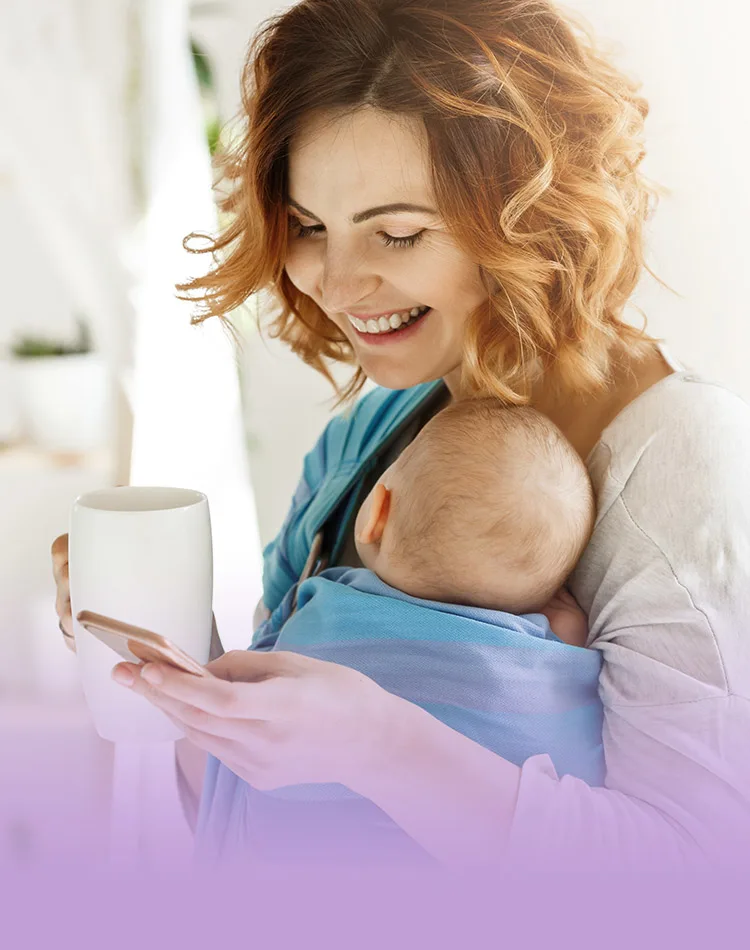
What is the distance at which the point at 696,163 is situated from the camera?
55.5 inches

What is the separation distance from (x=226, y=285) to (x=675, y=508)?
0.63 metres

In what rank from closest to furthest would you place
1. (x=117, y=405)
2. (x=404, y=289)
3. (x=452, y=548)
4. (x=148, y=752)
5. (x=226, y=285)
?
(x=452, y=548)
(x=404, y=289)
(x=226, y=285)
(x=148, y=752)
(x=117, y=405)

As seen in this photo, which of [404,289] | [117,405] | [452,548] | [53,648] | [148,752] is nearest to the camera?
[452,548]

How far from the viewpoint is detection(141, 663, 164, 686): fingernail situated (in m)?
0.61

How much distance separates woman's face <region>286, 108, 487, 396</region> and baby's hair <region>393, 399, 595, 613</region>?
0.16 m

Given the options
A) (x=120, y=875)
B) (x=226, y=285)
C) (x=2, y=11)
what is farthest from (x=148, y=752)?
(x=2, y=11)

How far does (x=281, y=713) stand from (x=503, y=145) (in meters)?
0.60

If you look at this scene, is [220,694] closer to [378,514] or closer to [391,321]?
[378,514]

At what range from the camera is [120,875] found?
120 cm

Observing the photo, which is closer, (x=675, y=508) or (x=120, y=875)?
(x=675, y=508)

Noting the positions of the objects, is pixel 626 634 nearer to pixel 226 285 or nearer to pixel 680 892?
pixel 680 892

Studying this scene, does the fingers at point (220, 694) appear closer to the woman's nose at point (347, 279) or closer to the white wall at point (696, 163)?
the woman's nose at point (347, 279)

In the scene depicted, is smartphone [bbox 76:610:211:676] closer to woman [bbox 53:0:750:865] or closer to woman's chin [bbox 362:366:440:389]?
woman [bbox 53:0:750:865]

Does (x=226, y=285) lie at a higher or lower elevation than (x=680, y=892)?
higher
